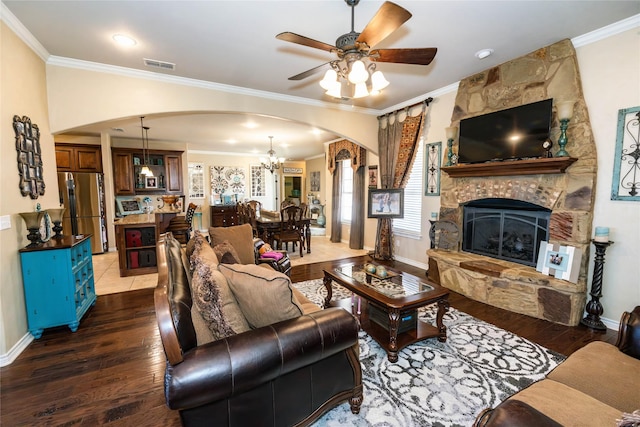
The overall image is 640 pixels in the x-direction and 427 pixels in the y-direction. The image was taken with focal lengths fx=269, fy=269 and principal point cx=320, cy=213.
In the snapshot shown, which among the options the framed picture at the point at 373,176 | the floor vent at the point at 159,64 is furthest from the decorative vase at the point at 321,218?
the floor vent at the point at 159,64

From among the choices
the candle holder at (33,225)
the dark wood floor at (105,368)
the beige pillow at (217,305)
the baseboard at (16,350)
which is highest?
the candle holder at (33,225)

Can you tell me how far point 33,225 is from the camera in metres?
2.43

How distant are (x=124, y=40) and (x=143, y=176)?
4721 mm

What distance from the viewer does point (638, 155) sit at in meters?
2.42

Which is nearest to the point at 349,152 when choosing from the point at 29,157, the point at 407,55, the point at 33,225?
the point at 407,55

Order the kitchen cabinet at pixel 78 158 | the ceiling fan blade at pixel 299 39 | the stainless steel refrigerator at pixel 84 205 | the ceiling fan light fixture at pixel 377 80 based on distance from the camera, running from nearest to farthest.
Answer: the ceiling fan blade at pixel 299 39 < the ceiling fan light fixture at pixel 377 80 < the stainless steel refrigerator at pixel 84 205 < the kitchen cabinet at pixel 78 158

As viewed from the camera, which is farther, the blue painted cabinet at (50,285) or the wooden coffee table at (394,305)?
the blue painted cabinet at (50,285)

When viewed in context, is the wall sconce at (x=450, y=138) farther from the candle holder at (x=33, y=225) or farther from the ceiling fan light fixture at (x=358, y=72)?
the candle holder at (x=33, y=225)

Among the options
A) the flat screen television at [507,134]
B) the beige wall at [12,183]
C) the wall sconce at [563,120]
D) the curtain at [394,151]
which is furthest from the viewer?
the curtain at [394,151]

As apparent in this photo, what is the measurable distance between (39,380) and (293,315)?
2068 millimetres

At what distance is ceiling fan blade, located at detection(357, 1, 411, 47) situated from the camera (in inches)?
57.7

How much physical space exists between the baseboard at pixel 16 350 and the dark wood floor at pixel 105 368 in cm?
4

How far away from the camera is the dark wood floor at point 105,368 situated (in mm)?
1653

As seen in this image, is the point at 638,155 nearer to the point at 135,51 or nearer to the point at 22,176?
the point at 135,51
